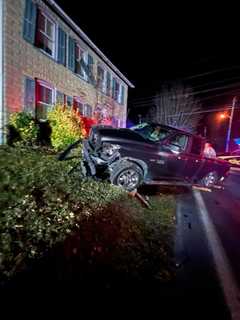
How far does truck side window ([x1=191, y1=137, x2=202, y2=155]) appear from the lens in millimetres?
7926

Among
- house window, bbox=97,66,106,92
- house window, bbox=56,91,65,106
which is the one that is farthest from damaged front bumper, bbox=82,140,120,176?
house window, bbox=97,66,106,92

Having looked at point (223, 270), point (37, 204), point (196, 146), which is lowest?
point (223, 270)

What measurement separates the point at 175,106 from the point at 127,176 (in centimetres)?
3359

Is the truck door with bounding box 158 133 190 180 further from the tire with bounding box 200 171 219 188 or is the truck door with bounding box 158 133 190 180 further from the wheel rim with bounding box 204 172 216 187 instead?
the wheel rim with bounding box 204 172 216 187

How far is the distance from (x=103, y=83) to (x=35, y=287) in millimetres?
18549

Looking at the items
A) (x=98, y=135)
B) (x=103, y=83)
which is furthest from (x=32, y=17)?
(x=103, y=83)

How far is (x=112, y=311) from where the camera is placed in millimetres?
2658

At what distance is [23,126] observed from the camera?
9.45 metres

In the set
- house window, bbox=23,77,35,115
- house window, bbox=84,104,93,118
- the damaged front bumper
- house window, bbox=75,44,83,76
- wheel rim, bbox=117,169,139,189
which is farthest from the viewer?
house window, bbox=84,104,93,118

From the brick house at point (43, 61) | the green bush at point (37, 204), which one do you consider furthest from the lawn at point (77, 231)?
the brick house at point (43, 61)

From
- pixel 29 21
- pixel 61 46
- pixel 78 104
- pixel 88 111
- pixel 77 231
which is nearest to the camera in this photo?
pixel 77 231

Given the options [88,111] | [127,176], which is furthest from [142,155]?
[88,111]

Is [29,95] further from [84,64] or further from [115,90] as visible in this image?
[115,90]

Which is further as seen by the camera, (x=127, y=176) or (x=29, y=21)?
(x=29, y=21)
